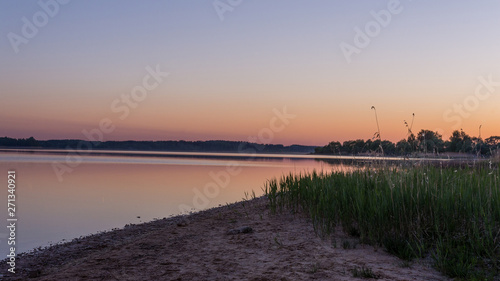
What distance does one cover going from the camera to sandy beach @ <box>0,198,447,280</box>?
17.9ft

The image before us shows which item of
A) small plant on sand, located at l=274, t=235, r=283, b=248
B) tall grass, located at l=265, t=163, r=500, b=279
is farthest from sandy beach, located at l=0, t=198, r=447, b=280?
tall grass, located at l=265, t=163, r=500, b=279

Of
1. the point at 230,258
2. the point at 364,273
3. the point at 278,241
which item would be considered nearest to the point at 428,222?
the point at 364,273

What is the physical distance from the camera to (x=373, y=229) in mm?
6617

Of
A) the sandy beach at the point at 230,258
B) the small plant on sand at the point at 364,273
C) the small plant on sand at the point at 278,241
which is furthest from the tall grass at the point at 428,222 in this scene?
the small plant on sand at the point at 364,273

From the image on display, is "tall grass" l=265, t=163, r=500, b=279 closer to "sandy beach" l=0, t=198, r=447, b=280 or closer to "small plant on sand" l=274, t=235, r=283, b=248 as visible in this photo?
"sandy beach" l=0, t=198, r=447, b=280

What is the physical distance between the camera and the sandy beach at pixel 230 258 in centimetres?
546

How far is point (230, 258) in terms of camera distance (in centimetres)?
626

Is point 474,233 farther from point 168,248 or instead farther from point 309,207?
point 168,248

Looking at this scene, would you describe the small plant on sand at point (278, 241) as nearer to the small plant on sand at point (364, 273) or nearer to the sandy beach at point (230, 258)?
the sandy beach at point (230, 258)

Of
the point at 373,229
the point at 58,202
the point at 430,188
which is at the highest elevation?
the point at 430,188

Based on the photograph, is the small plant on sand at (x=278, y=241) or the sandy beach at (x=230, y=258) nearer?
the sandy beach at (x=230, y=258)

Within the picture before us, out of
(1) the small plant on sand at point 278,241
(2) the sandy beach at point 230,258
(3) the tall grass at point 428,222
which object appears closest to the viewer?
(2) the sandy beach at point 230,258

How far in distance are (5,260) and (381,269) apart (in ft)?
24.3

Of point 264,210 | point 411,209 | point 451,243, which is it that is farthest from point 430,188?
point 264,210
